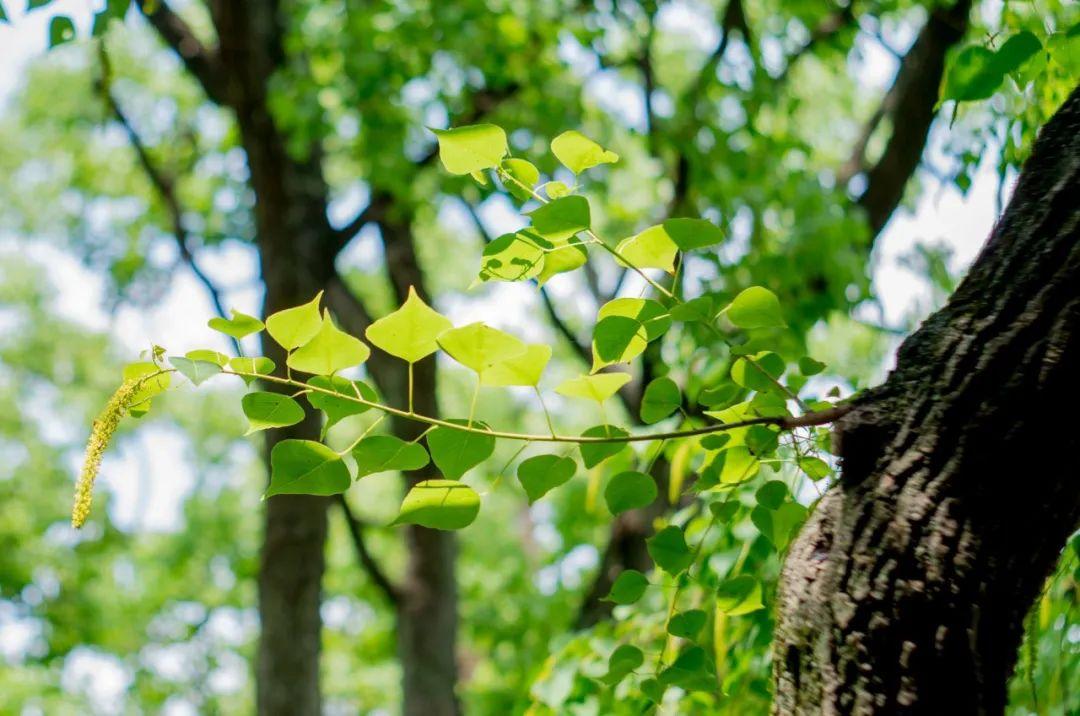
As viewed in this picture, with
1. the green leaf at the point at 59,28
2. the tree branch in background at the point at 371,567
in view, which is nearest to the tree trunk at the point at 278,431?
the tree branch in background at the point at 371,567

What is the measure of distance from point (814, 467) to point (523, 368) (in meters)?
0.44

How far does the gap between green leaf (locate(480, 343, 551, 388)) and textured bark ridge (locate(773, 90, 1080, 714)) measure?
349 mm

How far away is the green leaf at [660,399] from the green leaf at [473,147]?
334 millimetres

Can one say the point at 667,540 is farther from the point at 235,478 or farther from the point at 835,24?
the point at 235,478

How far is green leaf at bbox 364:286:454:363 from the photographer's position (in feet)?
3.23

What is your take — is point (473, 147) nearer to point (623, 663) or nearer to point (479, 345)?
point (479, 345)

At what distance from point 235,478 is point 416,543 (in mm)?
11649

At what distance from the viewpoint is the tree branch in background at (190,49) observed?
593cm

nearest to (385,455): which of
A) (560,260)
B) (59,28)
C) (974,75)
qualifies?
(560,260)

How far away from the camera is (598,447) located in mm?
1170

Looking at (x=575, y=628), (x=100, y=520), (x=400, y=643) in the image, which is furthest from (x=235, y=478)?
(x=575, y=628)

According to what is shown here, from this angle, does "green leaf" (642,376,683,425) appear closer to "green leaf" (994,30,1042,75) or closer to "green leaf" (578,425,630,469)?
"green leaf" (578,425,630,469)

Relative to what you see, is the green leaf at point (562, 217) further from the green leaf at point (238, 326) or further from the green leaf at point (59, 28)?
the green leaf at point (59, 28)

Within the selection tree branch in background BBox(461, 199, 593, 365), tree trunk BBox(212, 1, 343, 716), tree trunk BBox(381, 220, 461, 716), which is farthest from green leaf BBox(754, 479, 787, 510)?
tree trunk BBox(381, 220, 461, 716)
